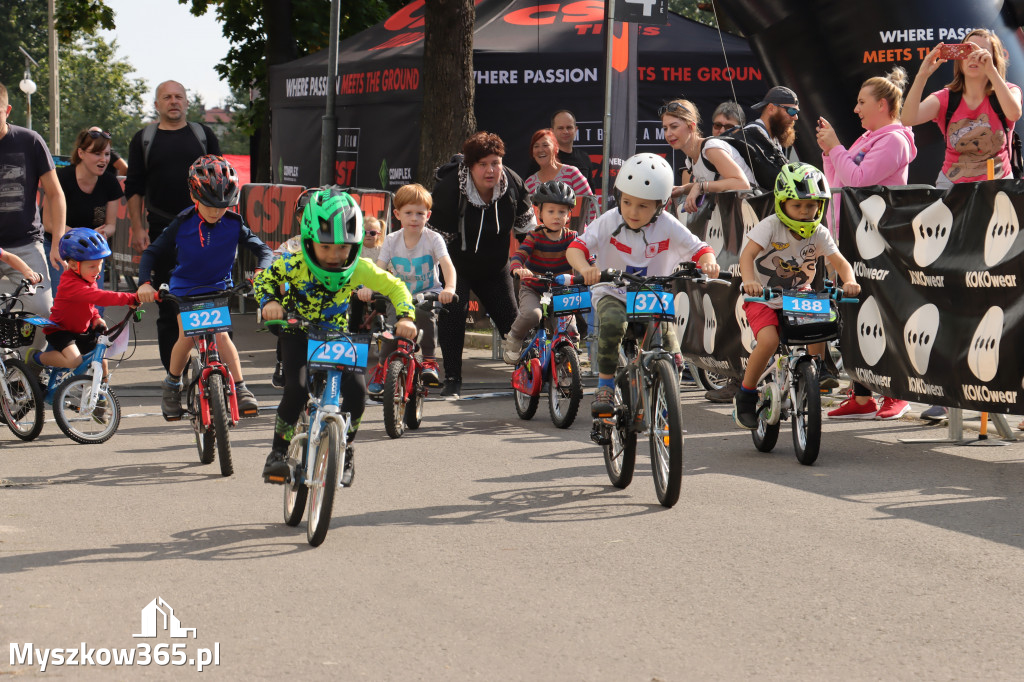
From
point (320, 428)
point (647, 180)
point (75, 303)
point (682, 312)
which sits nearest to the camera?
point (320, 428)

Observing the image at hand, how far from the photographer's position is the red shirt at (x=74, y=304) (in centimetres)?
986

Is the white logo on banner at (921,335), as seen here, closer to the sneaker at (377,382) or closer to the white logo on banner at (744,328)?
the white logo on banner at (744,328)

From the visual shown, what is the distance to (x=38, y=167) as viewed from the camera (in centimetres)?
1027

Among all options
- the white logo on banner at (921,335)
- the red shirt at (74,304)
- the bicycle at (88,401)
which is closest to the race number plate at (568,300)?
the white logo on banner at (921,335)

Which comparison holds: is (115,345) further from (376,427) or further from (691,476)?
(691,476)

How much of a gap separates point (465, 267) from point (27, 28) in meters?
71.9

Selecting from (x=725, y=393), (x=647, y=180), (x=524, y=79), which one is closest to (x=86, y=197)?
(x=725, y=393)

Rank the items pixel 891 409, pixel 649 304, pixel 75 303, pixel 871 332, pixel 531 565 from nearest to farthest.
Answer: pixel 531 565 < pixel 649 304 < pixel 75 303 < pixel 871 332 < pixel 891 409

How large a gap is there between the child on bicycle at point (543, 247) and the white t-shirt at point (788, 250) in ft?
7.01

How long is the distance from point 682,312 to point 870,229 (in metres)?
3.04

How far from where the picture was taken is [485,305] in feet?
40.5

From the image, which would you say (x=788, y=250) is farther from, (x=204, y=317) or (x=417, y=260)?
(x=204, y=317)

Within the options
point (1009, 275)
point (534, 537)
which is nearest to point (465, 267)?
point (1009, 275)

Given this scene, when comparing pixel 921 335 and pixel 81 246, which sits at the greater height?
pixel 81 246
